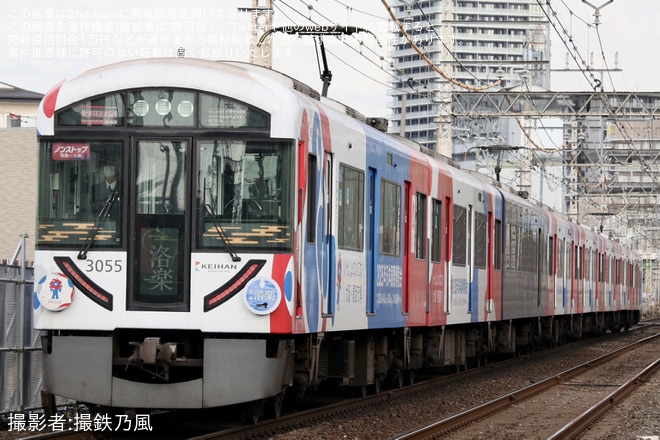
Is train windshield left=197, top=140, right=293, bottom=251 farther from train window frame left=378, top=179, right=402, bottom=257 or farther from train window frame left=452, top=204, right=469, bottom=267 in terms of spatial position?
train window frame left=452, top=204, right=469, bottom=267

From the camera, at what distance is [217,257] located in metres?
10.8

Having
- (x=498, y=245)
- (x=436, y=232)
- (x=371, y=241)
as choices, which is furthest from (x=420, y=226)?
(x=498, y=245)

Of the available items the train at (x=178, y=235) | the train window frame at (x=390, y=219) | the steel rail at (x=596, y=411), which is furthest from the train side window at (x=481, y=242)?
the train at (x=178, y=235)

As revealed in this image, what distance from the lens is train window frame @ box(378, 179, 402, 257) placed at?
14.2 m

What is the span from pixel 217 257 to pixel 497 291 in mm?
11748

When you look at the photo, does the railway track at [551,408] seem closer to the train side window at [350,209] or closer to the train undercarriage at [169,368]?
the train undercarriage at [169,368]

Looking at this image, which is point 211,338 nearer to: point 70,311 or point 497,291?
point 70,311

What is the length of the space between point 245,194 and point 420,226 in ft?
18.4

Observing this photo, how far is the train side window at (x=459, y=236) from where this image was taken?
18.3m

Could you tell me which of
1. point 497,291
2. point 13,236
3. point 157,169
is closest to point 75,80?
point 157,169

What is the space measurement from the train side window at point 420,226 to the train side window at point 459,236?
1.90 metres

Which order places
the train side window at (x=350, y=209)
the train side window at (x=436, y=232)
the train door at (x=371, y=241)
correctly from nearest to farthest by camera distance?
1. the train side window at (x=350, y=209)
2. the train door at (x=371, y=241)
3. the train side window at (x=436, y=232)

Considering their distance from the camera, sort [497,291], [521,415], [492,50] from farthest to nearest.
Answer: [492,50], [497,291], [521,415]

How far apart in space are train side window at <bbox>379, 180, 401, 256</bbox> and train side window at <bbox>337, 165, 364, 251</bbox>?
83 cm
